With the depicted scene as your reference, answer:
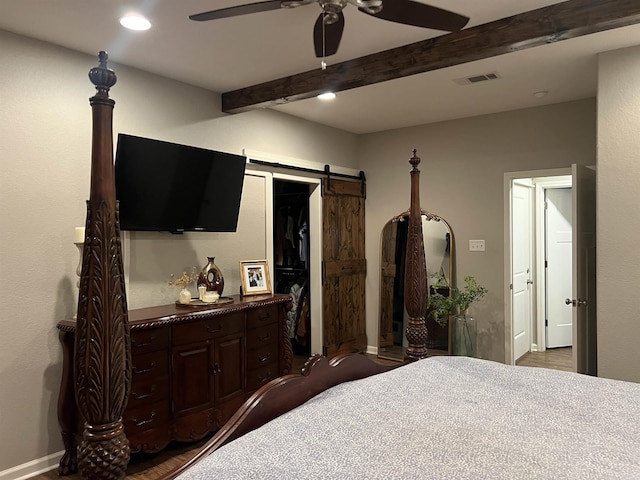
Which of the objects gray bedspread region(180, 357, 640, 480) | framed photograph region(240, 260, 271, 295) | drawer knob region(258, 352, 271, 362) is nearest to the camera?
gray bedspread region(180, 357, 640, 480)

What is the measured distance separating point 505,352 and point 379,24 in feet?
11.2

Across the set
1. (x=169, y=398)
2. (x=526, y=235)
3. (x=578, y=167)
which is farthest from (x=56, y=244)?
(x=526, y=235)

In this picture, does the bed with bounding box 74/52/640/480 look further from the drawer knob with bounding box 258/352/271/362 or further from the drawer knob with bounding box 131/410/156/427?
the drawer knob with bounding box 258/352/271/362

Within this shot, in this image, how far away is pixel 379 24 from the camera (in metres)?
2.71

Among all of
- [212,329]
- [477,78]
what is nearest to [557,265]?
[477,78]

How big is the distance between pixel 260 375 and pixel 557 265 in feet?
13.1

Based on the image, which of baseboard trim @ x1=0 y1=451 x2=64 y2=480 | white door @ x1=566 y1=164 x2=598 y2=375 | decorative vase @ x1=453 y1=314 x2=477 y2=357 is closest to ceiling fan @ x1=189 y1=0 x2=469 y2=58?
white door @ x1=566 y1=164 x2=598 y2=375

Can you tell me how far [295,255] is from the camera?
5.45 m

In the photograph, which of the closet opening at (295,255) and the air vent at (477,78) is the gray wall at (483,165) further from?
the air vent at (477,78)

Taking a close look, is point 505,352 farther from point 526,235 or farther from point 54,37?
point 54,37

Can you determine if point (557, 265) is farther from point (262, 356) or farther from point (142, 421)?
point (142, 421)

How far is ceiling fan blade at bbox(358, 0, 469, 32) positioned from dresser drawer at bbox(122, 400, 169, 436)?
251 centimetres

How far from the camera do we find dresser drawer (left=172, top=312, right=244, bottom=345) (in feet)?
10.2

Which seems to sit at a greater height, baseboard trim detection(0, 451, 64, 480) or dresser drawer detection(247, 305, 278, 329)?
dresser drawer detection(247, 305, 278, 329)
